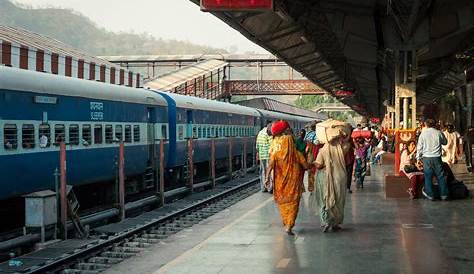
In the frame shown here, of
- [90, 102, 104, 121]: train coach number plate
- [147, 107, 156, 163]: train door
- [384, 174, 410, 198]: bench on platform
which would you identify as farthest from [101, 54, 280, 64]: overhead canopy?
[384, 174, 410, 198]: bench on platform

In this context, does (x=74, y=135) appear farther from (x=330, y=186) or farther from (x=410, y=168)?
(x=410, y=168)

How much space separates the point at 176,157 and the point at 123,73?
26.1 m

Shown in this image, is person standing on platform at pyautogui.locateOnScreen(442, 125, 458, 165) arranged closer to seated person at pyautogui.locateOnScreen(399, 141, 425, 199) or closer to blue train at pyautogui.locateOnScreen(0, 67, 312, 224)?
seated person at pyautogui.locateOnScreen(399, 141, 425, 199)

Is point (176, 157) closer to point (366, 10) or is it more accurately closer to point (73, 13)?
point (366, 10)

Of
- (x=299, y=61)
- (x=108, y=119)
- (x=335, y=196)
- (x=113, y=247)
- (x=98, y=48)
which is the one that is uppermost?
(x=98, y=48)

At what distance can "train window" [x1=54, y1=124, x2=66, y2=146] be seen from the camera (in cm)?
1289

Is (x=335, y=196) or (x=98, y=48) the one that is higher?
(x=98, y=48)

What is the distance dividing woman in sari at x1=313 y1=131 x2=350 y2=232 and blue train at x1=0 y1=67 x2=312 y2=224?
5014mm

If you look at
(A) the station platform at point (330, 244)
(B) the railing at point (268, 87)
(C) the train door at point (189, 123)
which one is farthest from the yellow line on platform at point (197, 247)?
(B) the railing at point (268, 87)

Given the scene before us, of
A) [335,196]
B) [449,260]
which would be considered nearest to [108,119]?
[335,196]

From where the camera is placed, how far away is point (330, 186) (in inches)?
398

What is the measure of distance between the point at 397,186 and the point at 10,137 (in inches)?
308

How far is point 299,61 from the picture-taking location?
27234mm

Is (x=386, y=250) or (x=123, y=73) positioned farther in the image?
(x=123, y=73)
